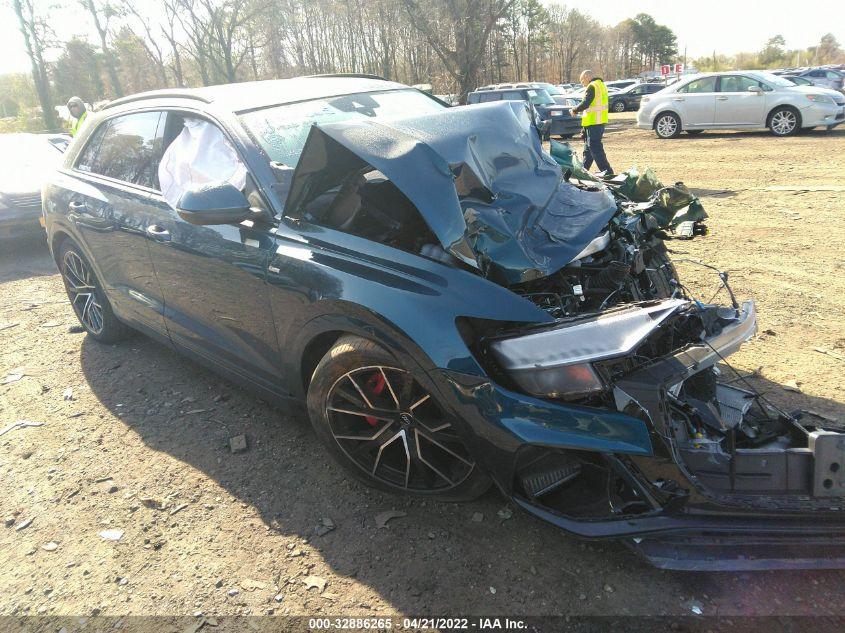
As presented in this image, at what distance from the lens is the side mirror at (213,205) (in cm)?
283

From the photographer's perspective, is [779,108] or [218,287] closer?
[218,287]

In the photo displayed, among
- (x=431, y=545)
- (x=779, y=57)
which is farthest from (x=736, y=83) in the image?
(x=779, y=57)

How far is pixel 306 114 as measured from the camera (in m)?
3.48

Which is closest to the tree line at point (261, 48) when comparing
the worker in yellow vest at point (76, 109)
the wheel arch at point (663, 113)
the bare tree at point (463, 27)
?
the bare tree at point (463, 27)

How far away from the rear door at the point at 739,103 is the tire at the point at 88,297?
49.3 feet

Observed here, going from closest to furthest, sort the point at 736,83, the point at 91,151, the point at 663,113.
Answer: the point at 91,151, the point at 736,83, the point at 663,113

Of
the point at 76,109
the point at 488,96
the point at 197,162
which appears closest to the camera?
the point at 197,162

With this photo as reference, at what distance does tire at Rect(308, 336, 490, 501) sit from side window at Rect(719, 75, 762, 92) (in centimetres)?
1557

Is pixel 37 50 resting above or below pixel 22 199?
above

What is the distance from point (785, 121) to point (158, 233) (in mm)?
15131

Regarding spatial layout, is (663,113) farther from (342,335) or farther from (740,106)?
(342,335)

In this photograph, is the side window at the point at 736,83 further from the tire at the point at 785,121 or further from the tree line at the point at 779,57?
the tree line at the point at 779,57

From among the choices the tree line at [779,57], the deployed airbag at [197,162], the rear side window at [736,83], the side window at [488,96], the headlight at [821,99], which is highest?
the tree line at [779,57]

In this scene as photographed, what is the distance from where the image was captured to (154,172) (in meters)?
3.74
